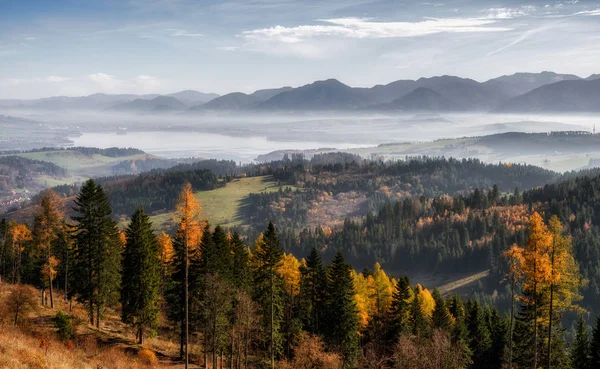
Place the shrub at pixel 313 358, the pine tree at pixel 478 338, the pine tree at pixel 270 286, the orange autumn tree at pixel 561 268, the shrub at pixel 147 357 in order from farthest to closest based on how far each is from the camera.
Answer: the pine tree at pixel 478 338 < the pine tree at pixel 270 286 < the shrub at pixel 313 358 < the shrub at pixel 147 357 < the orange autumn tree at pixel 561 268

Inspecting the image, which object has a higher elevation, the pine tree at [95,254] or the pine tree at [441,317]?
the pine tree at [95,254]

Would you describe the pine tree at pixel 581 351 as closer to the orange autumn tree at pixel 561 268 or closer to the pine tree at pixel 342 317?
the orange autumn tree at pixel 561 268

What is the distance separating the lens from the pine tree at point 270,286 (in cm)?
4841

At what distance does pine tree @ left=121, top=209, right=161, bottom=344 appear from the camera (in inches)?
1953

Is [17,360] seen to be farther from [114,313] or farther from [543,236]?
[114,313]

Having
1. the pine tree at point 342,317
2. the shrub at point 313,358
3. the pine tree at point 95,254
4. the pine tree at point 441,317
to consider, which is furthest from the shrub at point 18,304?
the pine tree at point 441,317

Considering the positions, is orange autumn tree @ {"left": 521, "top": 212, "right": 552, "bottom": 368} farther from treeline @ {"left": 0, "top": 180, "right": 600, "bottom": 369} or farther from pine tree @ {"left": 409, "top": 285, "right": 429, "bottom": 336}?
pine tree @ {"left": 409, "top": 285, "right": 429, "bottom": 336}

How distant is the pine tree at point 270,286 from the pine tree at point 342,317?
20.5 ft

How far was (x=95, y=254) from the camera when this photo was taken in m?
52.7

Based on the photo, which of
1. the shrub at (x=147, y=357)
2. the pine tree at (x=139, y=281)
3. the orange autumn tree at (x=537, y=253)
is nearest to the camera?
the orange autumn tree at (x=537, y=253)

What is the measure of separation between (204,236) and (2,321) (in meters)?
19.1

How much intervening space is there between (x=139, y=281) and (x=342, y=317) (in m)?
23.0

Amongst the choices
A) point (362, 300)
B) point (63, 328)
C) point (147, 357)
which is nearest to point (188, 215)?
point (63, 328)

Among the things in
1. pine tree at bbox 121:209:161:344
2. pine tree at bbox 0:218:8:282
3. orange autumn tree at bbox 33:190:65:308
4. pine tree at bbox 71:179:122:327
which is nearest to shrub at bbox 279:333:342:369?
pine tree at bbox 121:209:161:344
